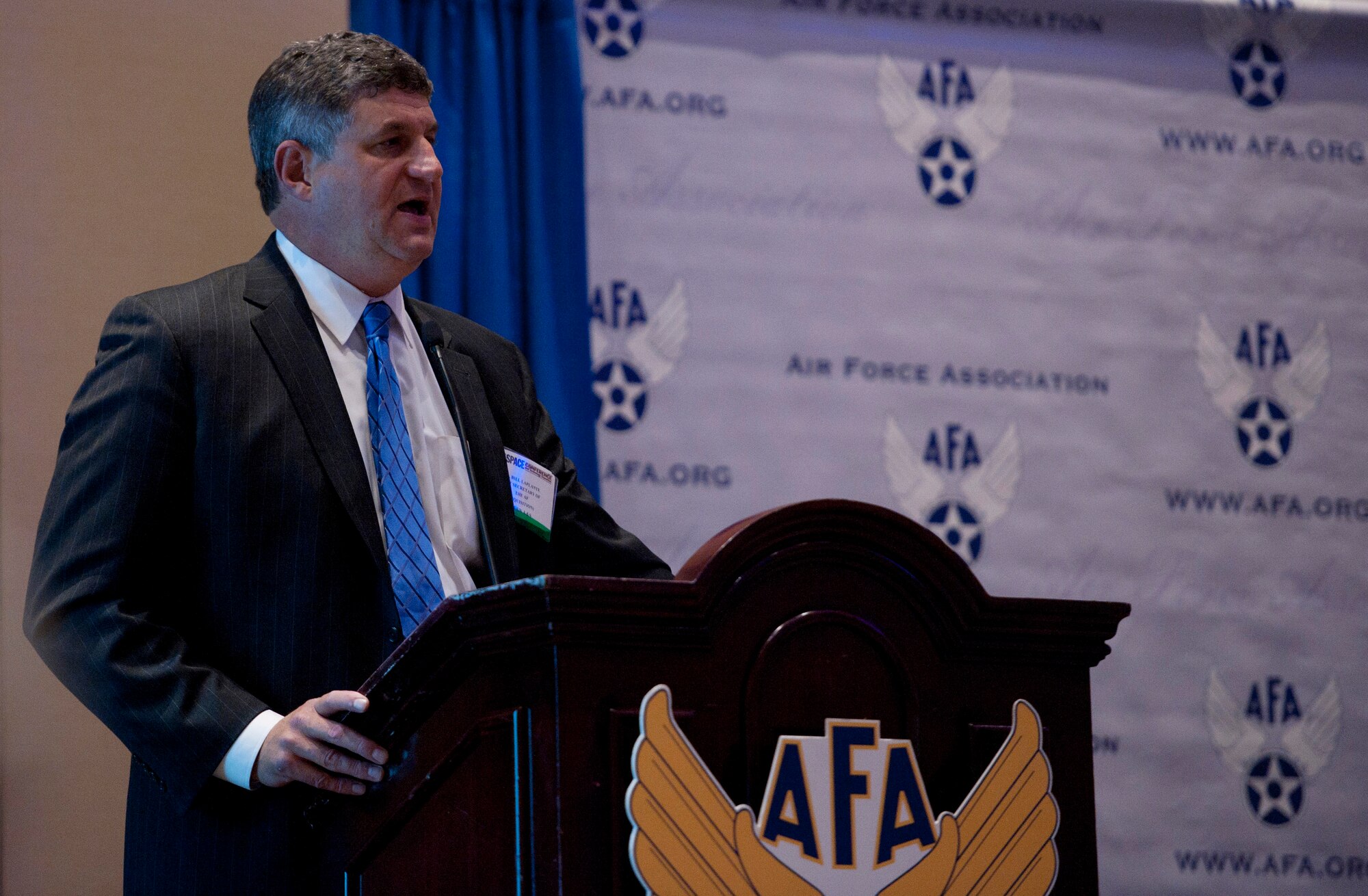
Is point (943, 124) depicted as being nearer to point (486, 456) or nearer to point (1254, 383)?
point (1254, 383)

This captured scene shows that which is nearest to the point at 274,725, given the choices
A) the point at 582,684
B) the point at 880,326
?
the point at 582,684

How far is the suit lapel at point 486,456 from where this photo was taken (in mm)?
2123

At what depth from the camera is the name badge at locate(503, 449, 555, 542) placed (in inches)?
86.8

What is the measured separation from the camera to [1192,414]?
3.95m

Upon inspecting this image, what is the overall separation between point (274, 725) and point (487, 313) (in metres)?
1.76

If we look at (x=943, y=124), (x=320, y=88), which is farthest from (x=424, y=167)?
(x=943, y=124)

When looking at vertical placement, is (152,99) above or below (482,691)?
above

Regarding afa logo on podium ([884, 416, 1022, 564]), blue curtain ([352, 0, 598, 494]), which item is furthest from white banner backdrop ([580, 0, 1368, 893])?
blue curtain ([352, 0, 598, 494])

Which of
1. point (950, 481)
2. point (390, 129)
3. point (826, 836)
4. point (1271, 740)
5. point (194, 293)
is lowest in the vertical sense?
point (826, 836)

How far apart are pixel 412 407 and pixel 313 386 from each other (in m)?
0.22

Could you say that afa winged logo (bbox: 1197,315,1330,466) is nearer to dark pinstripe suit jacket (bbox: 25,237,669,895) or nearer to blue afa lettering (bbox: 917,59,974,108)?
blue afa lettering (bbox: 917,59,974,108)

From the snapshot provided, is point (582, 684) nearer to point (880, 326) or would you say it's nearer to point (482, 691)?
point (482, 691)

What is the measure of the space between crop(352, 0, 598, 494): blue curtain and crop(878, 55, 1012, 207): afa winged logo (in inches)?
35.9

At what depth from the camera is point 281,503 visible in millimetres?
1901
